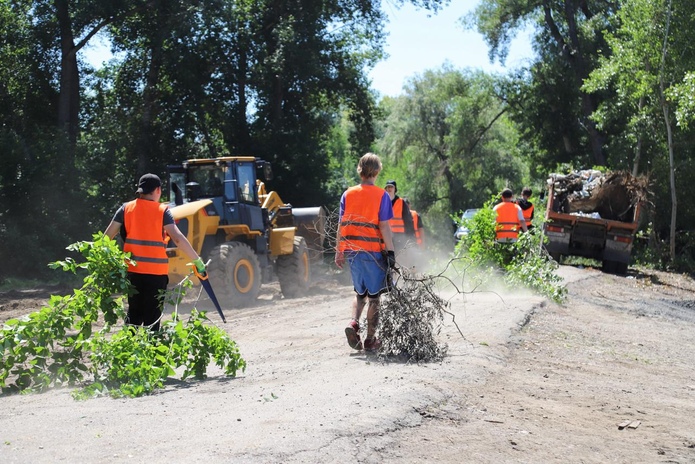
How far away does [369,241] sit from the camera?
28.1 feet

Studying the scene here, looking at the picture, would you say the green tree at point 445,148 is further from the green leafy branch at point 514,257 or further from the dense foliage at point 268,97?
the green leafy branch at point 514,257

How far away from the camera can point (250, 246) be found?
18234 mm

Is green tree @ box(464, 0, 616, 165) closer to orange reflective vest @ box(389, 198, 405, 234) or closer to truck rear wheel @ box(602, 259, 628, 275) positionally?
truck rear wheel @ box(602, 259, 628, 275)

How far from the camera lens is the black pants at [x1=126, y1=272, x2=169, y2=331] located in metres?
8.53

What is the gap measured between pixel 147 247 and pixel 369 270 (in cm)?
210

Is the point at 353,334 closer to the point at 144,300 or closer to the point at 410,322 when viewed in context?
the point at 410,322

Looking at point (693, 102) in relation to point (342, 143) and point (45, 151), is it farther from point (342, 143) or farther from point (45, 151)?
point (342, 143)

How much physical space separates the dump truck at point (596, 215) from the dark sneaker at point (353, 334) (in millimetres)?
15299

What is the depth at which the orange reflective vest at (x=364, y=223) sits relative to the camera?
28.1 ft

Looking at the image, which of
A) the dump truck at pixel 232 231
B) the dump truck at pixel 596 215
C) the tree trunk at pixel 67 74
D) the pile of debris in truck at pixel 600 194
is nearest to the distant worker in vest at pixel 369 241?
the dump truck at pixel 232 231

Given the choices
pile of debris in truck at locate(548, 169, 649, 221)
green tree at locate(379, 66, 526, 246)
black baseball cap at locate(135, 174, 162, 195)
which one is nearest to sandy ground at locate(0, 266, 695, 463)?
black baseball cap at locate(135, 174, 162, 195)

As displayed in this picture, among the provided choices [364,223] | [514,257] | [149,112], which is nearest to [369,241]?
[364,223]

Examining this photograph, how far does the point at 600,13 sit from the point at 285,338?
87.8 feet

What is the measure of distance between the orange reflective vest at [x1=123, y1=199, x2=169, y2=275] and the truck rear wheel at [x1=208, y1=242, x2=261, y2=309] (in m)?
7.54
